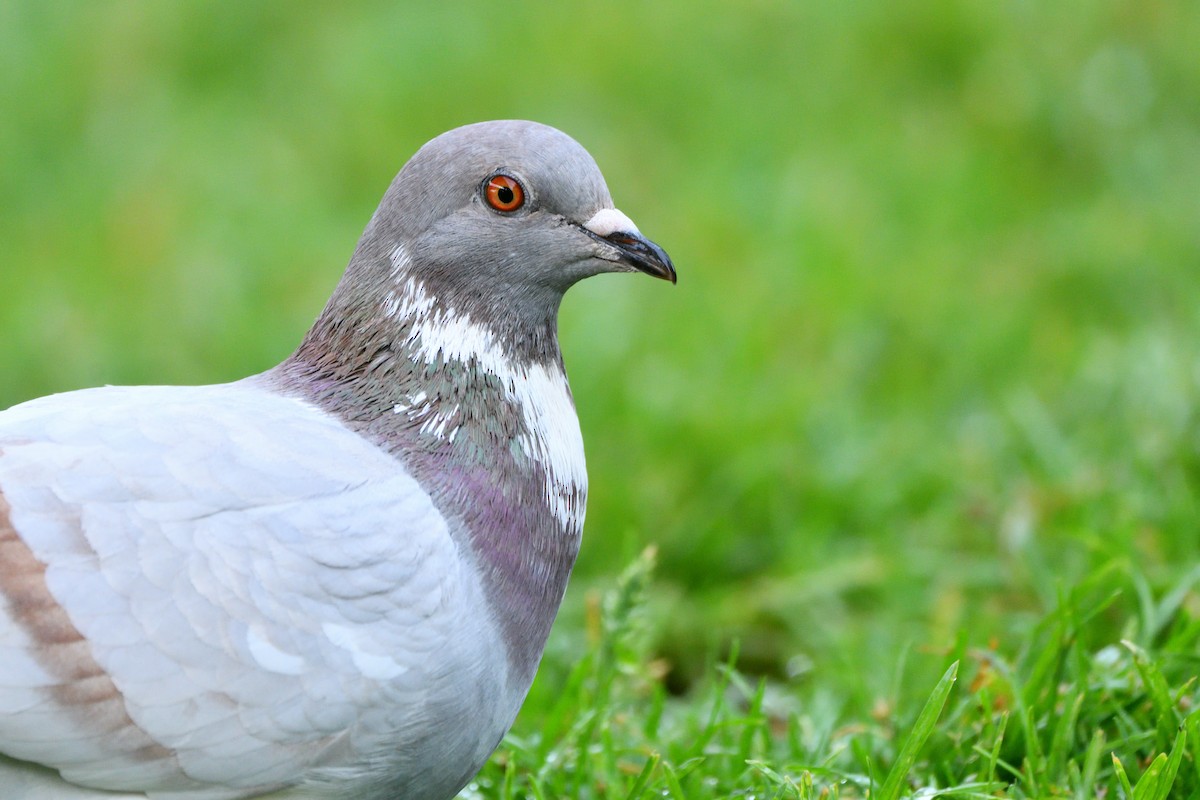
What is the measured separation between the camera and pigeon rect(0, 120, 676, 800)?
253 cm

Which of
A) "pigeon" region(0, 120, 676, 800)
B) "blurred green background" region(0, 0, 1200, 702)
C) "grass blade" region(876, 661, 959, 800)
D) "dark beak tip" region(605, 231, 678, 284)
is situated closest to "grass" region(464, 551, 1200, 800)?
"grass blade" region(876, 661, 959, 800)

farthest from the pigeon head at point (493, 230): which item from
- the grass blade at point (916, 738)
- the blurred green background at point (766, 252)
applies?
the blurred green background at point (766, 252)

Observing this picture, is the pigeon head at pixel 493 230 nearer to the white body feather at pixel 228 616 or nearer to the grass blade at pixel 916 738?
the white body feather at pixel 228 616

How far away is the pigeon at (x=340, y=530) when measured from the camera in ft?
8.29

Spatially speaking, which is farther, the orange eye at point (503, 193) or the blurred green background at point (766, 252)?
the blurred green background at point (766, 252)

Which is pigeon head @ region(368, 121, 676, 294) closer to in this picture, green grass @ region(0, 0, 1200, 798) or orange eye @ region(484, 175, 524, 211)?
orange eye @ region(484, 175, 524, 211)

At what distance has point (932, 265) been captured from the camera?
7117 mm

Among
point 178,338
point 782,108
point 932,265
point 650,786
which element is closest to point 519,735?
point 650,786

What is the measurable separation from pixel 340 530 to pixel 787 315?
4.19m

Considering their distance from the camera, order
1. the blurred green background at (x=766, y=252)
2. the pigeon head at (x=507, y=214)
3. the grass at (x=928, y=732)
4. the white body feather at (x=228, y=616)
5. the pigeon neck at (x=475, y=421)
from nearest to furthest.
A: the white body feather at (x=228, y=616)
the pigeon neck at (x=475, y=421)
the pigeon head at (x=507, y=214)
the grass at (x=928, y=732)
the blurred green background at (x=766, y=252)

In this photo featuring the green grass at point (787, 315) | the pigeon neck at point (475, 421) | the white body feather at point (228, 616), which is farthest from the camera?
the green grass at point (787, 315)

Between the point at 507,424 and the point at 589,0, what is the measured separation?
6.25m

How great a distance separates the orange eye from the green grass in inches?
38.0

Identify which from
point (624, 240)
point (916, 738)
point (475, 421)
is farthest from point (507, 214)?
point (916, 738)
